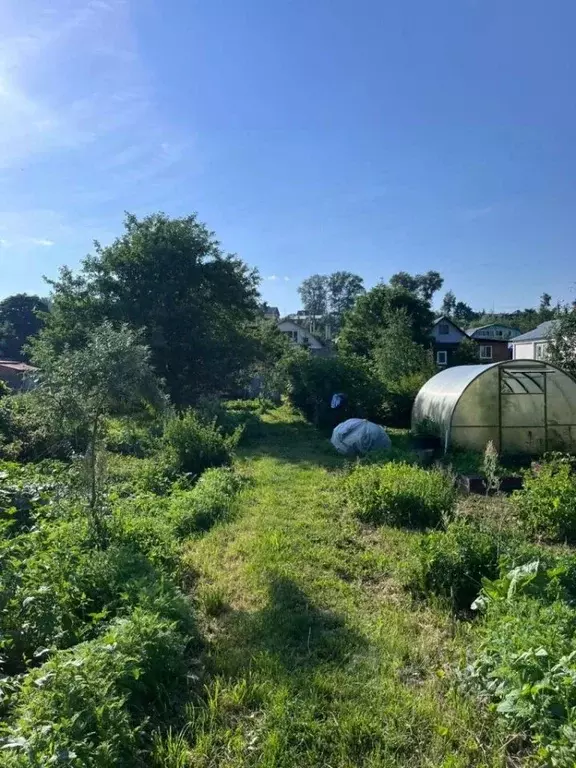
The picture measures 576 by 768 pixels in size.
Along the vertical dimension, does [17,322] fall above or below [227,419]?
above

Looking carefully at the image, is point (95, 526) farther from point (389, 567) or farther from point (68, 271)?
point (68, 271)

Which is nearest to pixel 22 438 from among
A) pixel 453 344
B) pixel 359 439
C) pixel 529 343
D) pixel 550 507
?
pixel 359 439

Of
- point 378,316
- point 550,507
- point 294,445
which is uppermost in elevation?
point 378,316

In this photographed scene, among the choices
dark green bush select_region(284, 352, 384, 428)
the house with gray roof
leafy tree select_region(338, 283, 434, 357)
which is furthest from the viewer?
leafy tree select_region(338, 283, 434, 357)

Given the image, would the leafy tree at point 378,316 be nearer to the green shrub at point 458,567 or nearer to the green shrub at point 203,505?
the green shrub at point 203,505

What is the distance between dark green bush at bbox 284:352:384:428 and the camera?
16016 millimetres

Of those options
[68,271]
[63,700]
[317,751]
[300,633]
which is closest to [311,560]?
[300,633]

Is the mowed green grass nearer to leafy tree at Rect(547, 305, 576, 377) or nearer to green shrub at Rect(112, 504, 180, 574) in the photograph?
green shrub at Rect(112, 504, 180, 574)

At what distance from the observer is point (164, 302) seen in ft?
55.0

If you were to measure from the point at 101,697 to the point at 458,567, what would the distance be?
2989 mm

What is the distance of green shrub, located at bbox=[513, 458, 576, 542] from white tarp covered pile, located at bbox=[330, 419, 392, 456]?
4714mm

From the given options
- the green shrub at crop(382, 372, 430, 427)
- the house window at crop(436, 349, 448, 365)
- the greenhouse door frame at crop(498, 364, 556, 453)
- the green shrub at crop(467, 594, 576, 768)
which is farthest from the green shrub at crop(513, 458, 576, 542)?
the house window at crop(436, 349, 448, 365)

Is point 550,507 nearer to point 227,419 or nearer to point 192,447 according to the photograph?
→ point 192,447

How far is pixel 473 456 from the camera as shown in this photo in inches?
395
